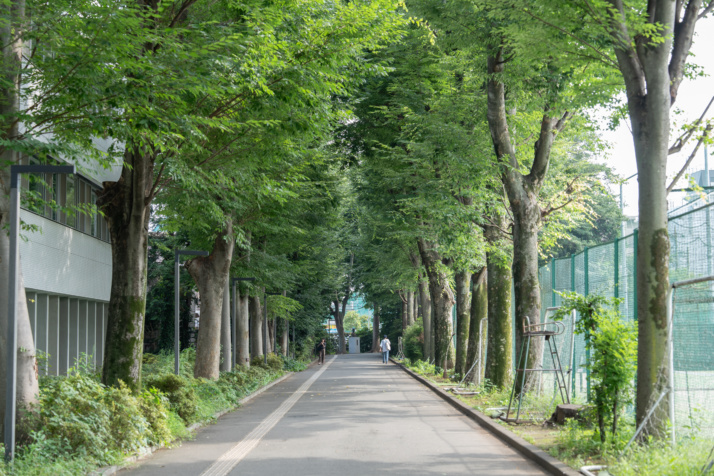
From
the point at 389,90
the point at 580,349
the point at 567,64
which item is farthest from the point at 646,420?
the point at 389,90

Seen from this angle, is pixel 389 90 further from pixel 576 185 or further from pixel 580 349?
pixel 580 349

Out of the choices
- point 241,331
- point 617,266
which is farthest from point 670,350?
point 241,331

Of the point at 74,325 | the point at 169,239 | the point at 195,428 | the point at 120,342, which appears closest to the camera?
the point at 120,342

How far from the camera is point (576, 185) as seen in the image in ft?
63.2

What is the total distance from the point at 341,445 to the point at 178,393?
12.9ft

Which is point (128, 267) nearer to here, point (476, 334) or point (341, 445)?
point (341, 445)

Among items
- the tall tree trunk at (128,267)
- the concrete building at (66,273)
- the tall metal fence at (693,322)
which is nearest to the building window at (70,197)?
the concrete building at (66,273)

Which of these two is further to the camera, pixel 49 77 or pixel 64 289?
pixel 64 289

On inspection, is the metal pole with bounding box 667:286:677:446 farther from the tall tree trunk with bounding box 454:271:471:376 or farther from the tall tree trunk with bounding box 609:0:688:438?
the tall tree trunk with bounding box 454:271:471:376

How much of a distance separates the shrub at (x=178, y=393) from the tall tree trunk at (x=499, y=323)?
723cm

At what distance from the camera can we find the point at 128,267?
12.6 meters

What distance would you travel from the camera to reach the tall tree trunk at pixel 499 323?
17844 mm

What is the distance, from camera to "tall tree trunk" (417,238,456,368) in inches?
1190

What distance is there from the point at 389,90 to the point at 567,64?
540 inches
